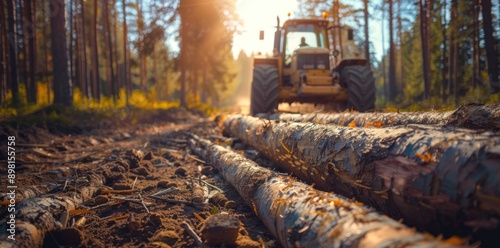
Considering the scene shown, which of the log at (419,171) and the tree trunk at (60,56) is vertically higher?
the tree trunk at (60,56)

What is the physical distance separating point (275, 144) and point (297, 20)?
23.9 feet

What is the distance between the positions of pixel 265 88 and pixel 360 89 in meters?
2.71

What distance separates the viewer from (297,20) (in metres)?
10.7

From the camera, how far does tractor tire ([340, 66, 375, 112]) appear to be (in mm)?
8789

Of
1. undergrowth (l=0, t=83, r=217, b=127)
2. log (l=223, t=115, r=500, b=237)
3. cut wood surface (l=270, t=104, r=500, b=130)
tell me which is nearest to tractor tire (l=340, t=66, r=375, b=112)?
cut wood surface (l=270, t=104, r=500, b=130)

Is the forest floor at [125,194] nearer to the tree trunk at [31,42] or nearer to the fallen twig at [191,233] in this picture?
the fallen twig at [191,233]

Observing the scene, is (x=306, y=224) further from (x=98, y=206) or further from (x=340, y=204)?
(x=98, y=206)

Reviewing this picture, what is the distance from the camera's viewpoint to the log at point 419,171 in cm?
174

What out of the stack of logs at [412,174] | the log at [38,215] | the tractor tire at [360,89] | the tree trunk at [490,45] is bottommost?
the log at [38,215]

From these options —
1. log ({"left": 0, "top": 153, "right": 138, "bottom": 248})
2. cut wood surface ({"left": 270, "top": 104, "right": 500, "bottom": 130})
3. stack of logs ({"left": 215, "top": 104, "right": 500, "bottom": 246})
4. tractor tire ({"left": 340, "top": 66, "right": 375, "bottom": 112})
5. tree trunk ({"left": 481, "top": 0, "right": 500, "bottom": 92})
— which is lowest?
log ({"left": 0, "top": 153, "right": 138, "bottom": 248})

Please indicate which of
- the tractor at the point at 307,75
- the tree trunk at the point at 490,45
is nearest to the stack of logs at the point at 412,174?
the tractor at the point at 307,75

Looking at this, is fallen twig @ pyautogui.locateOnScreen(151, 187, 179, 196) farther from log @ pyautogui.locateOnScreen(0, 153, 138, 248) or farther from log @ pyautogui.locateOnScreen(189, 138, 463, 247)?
log @ pyautogui.locateOnScreen(189, 138, 463, 247)

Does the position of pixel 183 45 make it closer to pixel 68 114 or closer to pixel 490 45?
pixel 68 114

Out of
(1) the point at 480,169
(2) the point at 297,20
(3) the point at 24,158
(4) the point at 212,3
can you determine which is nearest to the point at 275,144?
(1) the point at 480,169
